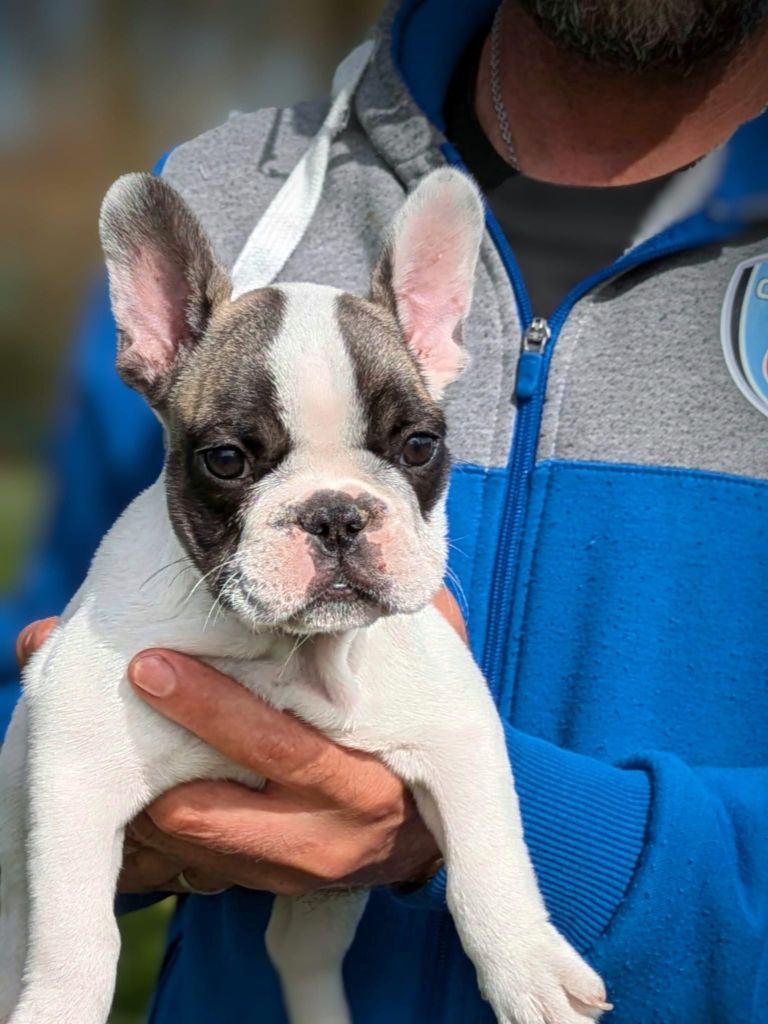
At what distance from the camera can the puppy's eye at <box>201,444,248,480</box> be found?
5.52 ft

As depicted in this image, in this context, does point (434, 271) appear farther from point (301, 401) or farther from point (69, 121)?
point (69, 121)

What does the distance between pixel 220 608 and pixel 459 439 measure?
55 cm

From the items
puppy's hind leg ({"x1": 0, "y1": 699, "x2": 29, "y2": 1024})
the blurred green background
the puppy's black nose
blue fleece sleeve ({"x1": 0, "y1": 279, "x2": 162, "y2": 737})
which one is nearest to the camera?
the puppy's black nose

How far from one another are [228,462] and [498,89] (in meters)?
1.04

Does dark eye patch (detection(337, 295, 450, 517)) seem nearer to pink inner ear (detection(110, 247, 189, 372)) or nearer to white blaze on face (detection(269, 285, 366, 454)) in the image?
white blaze on face (detection(269, 285, 366, 454))

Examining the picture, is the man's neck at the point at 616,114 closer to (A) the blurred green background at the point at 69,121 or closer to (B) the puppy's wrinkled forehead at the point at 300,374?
(B) the puppy's wrinkled forehead at the point at 300,374

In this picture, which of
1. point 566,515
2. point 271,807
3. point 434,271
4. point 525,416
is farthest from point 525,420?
point 271,807

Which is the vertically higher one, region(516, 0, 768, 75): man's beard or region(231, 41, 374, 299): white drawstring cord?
region(516, 0, 768, 75): man's beard

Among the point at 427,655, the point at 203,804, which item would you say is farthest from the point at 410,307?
the point at 203,804

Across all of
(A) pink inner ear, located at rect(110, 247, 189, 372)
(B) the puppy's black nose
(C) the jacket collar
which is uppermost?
(C) the jacket collar

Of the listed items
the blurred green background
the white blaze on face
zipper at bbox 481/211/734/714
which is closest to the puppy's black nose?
the white blaze on face

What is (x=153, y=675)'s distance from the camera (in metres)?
1.66

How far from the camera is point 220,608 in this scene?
5.55 ft

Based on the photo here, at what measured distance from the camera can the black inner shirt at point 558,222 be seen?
2131mm
